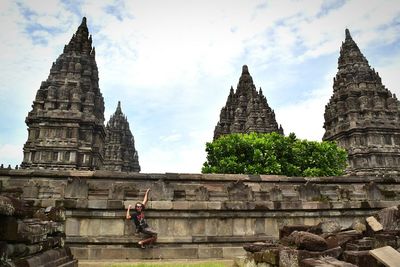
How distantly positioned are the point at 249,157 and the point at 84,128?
21.8 metres

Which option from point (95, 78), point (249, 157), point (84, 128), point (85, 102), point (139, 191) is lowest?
point (139, 191)

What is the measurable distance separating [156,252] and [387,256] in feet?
21.7

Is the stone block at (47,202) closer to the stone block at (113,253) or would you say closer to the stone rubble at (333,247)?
the stone block at (113,253)

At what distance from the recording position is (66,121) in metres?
36.5

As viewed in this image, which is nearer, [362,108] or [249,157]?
[249,157]

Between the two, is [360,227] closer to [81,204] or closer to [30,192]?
[81,204]

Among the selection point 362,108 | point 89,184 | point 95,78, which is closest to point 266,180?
point 89,184

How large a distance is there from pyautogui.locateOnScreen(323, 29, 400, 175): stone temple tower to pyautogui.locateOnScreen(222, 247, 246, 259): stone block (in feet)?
102

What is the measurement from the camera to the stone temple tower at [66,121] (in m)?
35.3

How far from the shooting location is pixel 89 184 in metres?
10.8

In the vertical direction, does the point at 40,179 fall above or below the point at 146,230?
above

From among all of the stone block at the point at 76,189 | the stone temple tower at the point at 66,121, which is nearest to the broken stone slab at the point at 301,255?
the stone block at the point at 76,189

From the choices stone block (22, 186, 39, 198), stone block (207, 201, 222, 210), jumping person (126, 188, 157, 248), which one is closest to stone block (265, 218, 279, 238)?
stone block (207, 201, 222, 210)

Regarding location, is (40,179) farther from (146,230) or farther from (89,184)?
(146,230)
